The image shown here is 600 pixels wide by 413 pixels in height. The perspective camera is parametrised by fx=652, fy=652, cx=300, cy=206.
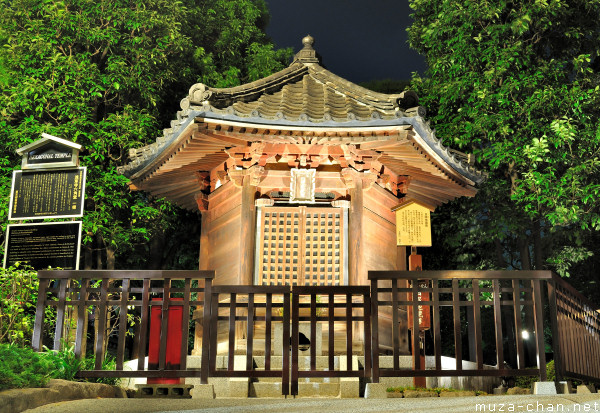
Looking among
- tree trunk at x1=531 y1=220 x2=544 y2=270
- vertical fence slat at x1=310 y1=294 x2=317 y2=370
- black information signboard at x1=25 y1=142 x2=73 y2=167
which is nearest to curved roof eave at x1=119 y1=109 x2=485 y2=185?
black information signboard at x1=25 y1=142 x2=73 y2=167

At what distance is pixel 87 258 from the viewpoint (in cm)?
1509

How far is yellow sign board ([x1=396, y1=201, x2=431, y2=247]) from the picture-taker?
453 inches

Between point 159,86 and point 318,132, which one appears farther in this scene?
point 159,86

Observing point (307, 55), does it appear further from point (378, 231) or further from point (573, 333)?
point (573, 333)

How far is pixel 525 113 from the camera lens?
14156 mm

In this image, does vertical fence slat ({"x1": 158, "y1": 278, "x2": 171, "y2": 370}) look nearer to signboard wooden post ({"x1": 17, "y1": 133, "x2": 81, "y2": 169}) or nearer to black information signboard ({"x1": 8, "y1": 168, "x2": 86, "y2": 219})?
black information signboard ({"x1": 8, "y1": 168, "x2": 86, "y2": 219})

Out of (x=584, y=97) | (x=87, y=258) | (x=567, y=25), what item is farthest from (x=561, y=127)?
(x=87, y=258)

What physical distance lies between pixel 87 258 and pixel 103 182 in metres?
1.97

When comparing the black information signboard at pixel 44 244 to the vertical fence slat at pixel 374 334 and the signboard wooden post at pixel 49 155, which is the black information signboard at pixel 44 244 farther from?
the vertical fence slat at pixel 374 334

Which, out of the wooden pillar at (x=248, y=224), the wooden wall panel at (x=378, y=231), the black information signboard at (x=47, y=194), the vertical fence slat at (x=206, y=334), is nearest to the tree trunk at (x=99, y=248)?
the black information signboard at (x=47, y=194)

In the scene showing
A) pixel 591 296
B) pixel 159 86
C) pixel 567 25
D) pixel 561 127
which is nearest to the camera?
pixel 561 127

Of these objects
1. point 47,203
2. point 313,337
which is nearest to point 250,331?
point 313,337

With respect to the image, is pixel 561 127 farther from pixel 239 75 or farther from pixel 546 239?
pixel 239 75

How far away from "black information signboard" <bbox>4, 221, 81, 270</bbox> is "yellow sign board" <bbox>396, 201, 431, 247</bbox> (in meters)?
5.40
